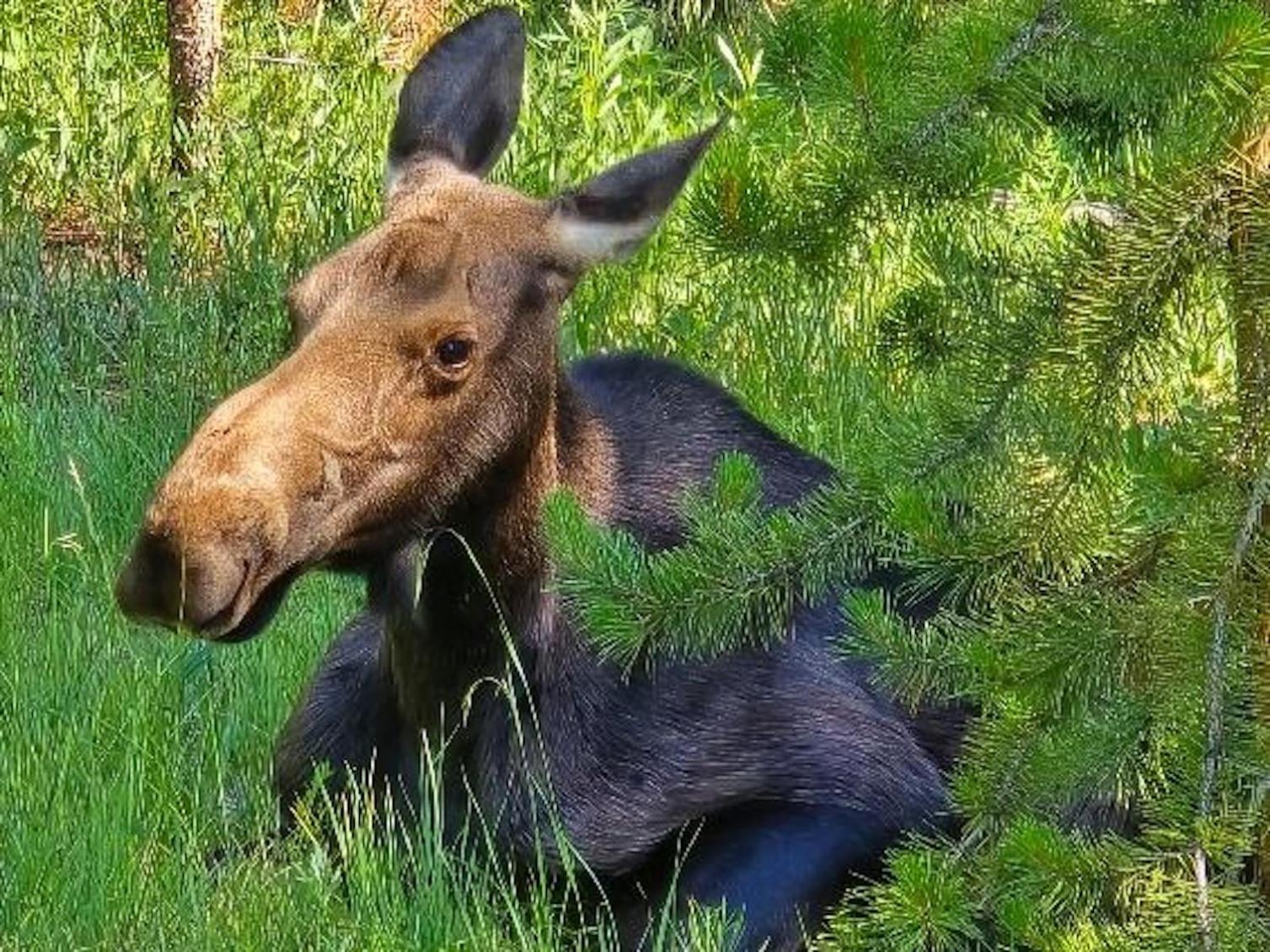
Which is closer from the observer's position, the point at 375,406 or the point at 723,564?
the point at 723,564

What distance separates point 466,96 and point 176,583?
179 centimetres

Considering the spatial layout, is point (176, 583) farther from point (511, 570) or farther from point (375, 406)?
point (511, 570)

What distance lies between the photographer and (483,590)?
18.8 feet

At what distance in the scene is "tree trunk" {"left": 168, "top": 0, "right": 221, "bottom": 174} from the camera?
1145 centimetres

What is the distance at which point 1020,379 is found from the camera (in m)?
4.32

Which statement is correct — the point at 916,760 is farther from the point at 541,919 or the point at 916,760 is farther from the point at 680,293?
the point at 680,293

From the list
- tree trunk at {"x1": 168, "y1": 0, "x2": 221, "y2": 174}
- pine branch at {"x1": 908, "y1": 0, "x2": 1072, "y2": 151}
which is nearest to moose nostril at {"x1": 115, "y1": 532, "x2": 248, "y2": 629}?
pine branch at {"x1": 908, "y1": 0, "x2": 1072, "y2": 151}

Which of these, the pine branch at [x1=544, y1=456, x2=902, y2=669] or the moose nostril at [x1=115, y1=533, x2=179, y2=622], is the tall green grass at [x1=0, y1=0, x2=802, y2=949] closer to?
the moose nostril at [x1=115, y1=533, x2=179, y2=622]

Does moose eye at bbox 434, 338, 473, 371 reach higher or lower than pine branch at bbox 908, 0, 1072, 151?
lower

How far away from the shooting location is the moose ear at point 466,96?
6.24 metres

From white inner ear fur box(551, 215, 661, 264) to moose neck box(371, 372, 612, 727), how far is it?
0.28 metres

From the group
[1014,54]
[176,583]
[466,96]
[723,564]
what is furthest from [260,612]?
[1014,54]

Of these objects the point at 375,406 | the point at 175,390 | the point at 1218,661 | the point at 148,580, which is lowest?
the point at 175,390

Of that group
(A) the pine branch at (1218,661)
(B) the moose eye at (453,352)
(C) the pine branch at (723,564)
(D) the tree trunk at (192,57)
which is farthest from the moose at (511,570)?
(D) the tree trunk at (192,57)
